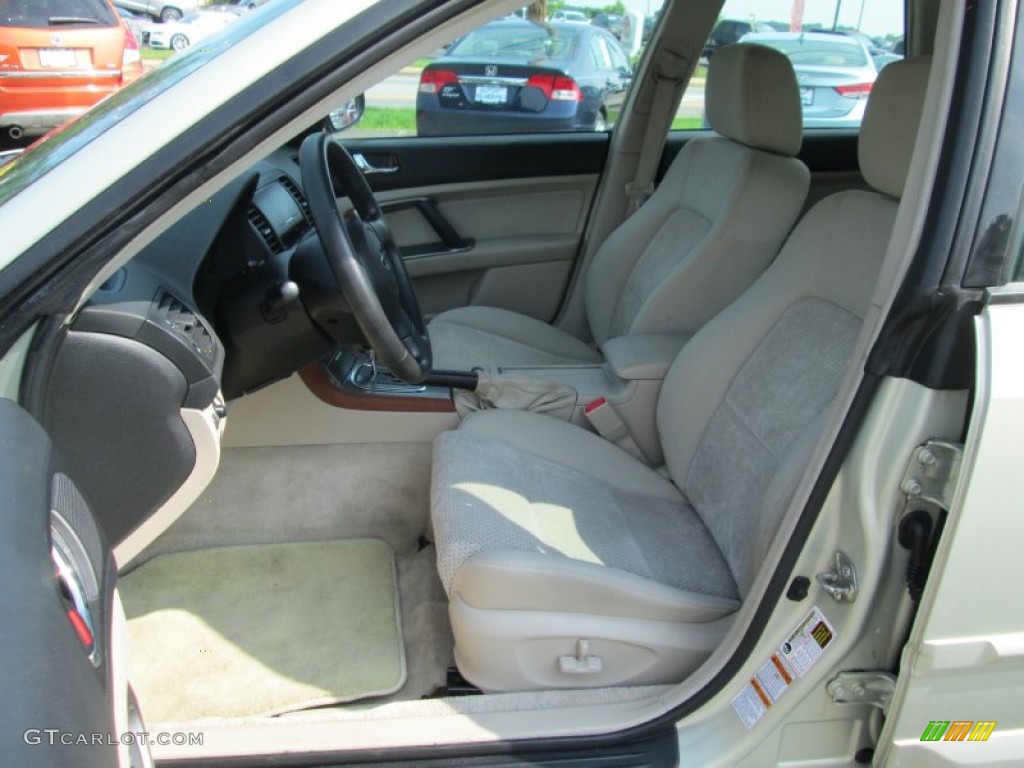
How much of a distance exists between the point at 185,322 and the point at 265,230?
1.84 feet

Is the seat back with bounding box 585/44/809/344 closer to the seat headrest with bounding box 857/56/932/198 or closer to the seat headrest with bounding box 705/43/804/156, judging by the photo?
the seat headrest with bounding box 705/43/804/156

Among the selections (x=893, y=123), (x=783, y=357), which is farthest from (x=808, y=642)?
(x=893, y=123)

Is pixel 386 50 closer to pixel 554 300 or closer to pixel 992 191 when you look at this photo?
pixel 992 191

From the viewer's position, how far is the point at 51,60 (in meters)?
5.75

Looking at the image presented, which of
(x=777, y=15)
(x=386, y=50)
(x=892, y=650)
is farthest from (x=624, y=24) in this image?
(x=892, y=650)

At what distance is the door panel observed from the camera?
745 mm

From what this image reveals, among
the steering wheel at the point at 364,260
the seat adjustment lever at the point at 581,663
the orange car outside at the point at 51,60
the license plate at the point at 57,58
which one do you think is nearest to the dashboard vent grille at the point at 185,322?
the steering wheel at the point at 364,260

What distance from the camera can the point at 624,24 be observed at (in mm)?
3062

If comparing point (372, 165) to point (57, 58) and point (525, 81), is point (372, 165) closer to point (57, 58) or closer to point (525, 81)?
point (525, 81)

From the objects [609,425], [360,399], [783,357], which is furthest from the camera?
[609,425]

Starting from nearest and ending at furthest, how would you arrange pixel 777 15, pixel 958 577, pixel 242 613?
pixel 958 577 < pixel 242 613 < pixel 777 15

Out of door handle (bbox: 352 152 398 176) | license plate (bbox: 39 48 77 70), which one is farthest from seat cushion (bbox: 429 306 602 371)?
license plate (bbox: 39 48 77 70)

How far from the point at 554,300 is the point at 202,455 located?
1870 millimetres

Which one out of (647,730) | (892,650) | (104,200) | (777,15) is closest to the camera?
(104,200)
